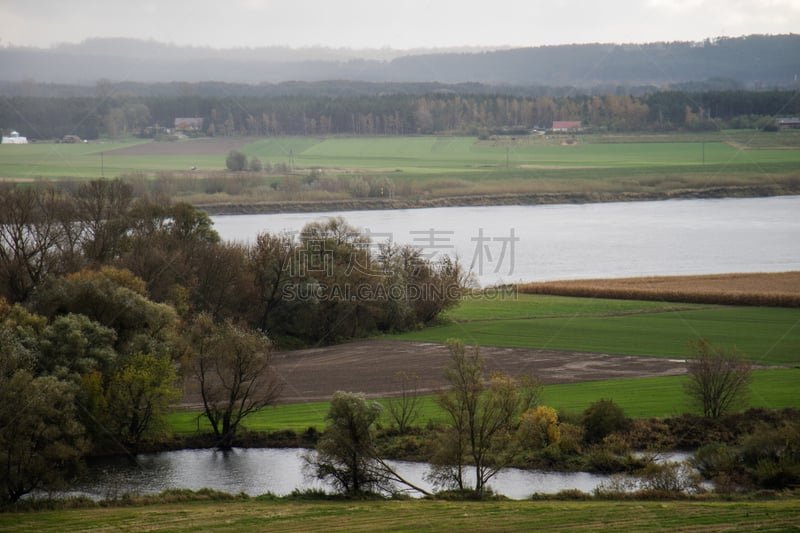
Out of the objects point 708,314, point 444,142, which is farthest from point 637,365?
point 444,142

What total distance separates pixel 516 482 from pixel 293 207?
219ft

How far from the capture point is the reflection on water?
72.7ft

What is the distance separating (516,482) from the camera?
22.6 meters

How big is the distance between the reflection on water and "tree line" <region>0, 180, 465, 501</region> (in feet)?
2.70

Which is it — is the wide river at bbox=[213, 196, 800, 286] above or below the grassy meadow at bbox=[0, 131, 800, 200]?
below

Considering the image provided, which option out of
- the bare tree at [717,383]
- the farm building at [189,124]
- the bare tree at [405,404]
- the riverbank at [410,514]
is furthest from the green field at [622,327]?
the farm building at [189,124]

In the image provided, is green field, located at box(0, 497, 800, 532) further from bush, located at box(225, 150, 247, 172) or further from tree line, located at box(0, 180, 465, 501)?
bush, located at box(225, 150, 247, 172)

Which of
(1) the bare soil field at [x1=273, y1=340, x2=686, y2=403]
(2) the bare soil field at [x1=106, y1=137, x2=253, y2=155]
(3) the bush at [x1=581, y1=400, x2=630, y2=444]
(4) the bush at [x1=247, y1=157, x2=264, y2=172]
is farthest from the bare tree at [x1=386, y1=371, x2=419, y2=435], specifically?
(2) the bare soil field at [x1=106, y1=137, x2=253, y2=155]

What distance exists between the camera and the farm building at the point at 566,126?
135m

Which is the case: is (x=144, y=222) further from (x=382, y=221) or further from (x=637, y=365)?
(x=382, y=221)

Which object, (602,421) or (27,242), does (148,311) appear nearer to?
(602,421)

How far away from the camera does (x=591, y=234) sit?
6994cm

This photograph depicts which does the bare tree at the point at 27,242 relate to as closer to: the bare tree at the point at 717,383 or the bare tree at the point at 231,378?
the bare tree at the point at 231,378

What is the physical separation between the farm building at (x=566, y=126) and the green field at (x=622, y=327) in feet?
303
